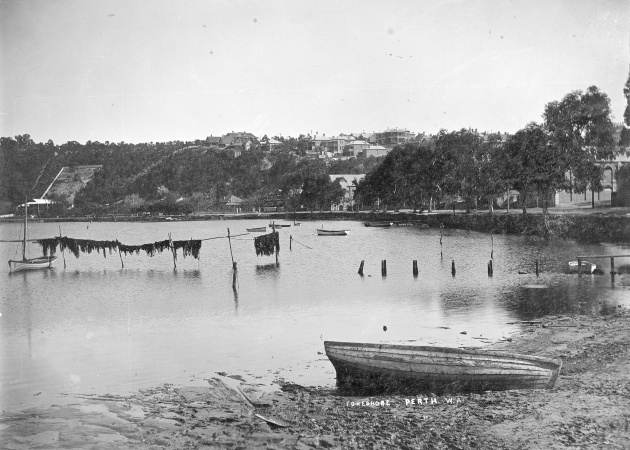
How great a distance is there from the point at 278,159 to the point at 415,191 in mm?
72404

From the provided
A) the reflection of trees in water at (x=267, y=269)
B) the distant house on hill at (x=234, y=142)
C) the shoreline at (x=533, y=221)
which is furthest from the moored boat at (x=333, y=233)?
the distant house on hill at (x=234, y=142)

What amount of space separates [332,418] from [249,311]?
17.7 metres

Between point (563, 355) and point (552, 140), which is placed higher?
point (552, 140)

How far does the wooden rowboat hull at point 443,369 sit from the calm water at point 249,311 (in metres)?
2.21

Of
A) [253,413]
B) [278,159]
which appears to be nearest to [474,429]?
[253,413]

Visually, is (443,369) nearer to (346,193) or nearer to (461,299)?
(461,299)

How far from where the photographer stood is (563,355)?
19375 mm

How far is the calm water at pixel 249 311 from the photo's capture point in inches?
817

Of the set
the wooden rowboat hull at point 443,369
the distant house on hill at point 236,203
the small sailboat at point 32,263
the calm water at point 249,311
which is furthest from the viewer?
the distant house on hill at point 236,203

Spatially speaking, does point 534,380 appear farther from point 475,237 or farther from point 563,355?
point 475,237

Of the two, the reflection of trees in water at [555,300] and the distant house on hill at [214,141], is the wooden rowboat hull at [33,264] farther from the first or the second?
the distant house on hill at [214,141]

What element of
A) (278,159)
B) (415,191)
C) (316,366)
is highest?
(278,159)

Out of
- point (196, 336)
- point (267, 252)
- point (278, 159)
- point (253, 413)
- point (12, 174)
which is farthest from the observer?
point (278, 159)

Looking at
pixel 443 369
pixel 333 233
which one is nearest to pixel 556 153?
pixel 333 233
